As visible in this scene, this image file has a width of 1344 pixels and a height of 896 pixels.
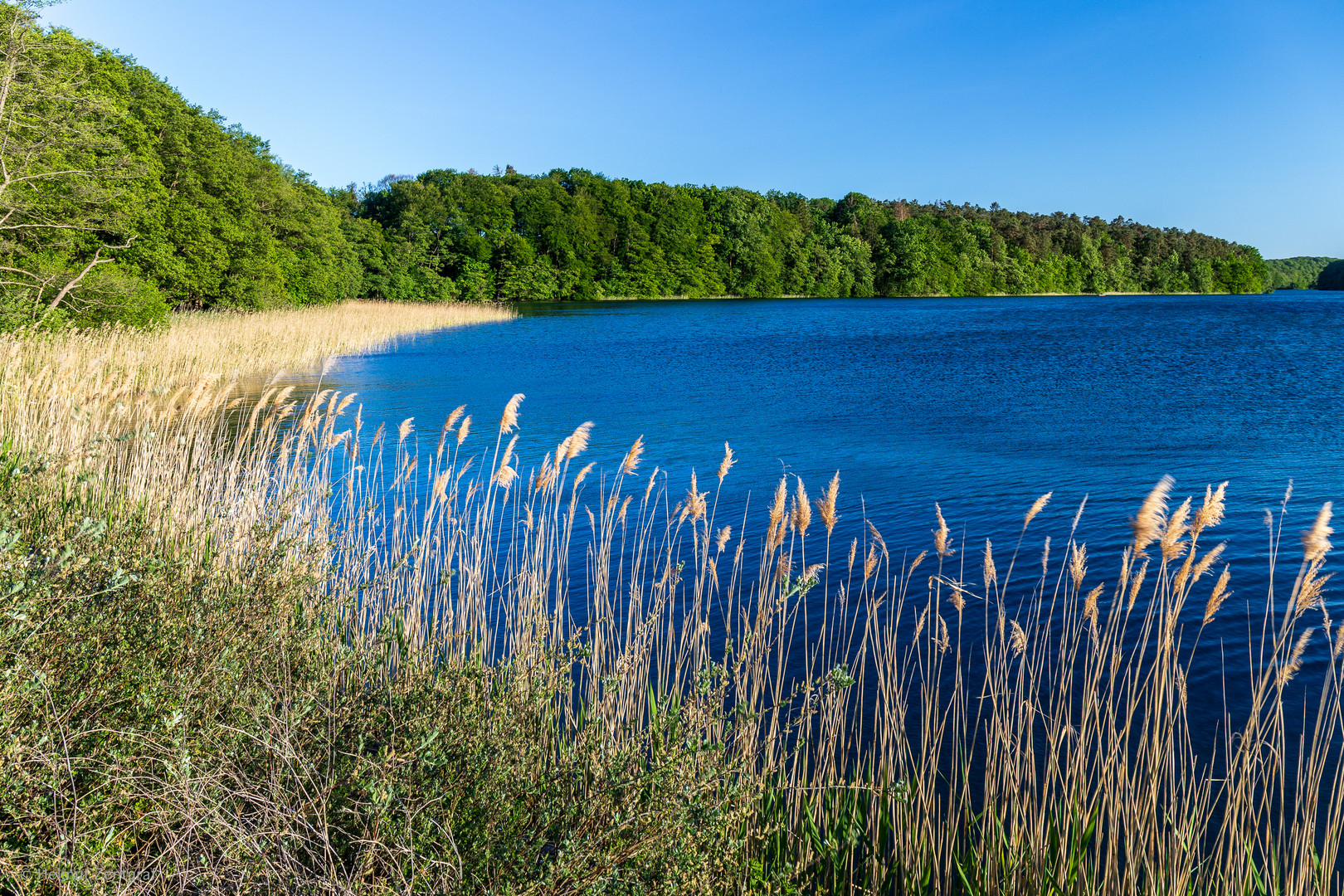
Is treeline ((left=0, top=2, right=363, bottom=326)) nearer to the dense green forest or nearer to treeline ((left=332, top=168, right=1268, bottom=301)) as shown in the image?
the dense green forest

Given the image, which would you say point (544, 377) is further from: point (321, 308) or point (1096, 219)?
point (1096, 219)

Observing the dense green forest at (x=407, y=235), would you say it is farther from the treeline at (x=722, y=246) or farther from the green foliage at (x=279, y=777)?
the green foliage at (x=279, y=777)

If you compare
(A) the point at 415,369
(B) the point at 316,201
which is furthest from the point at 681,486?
(B) the point at 316,201

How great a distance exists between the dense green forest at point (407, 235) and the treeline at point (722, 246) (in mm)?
223

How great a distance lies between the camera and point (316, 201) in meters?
50.8

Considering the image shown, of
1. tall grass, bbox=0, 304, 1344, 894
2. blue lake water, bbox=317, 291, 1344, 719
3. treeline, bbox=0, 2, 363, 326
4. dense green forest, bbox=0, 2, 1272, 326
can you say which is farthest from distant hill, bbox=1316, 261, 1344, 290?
tall grass, bbox=0, 304, 1344, 894

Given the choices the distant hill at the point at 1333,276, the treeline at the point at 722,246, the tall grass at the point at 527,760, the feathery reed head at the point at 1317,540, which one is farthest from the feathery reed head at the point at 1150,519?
the distant hill at the point at 1333,276

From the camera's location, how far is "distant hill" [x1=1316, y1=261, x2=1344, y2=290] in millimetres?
130938

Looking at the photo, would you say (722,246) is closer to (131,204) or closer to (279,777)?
(131,204)

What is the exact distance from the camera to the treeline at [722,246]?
242ft

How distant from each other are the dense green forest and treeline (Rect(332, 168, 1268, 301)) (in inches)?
8.8

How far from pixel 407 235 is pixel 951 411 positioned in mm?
61817

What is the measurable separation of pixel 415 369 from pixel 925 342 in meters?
21.4

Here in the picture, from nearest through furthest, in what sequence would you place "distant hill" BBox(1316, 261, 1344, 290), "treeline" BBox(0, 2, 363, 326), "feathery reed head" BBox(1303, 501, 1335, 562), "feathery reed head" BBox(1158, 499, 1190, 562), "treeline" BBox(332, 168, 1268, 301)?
"feathery reed head" BBox(1303, 501, 1335, 562) → "feathery reed head" BBox(1158, 499, 1190, 562) → "treeline" BBox(0, 2, 363, 326) → "treeline" BBox(332, 168, 1268, 301) → "distant hill" BBox(1316, 261, 1344, 290)
